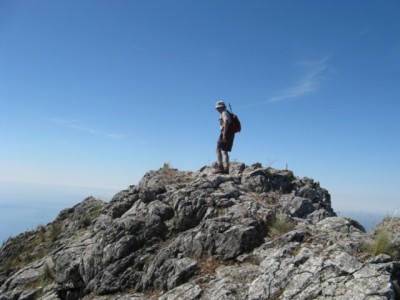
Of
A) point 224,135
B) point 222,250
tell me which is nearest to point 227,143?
point 224,135

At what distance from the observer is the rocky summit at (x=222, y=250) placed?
962 cm

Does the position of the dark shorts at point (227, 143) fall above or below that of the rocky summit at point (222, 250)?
above

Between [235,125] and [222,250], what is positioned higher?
[235,125]

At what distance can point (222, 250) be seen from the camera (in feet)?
40.3

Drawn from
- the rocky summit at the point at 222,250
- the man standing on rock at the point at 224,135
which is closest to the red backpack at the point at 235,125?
the man standing on rock at the point at 224,135

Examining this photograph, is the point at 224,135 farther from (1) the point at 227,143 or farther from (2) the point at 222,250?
(2) the point at 222,250

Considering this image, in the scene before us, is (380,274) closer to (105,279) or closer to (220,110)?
(105,279)

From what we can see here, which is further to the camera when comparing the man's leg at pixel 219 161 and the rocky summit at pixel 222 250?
the man's leg at pixel 219 161

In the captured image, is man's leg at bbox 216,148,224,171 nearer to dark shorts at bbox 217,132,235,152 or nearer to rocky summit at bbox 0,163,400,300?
dark shorts at bbox 217,132,235,152

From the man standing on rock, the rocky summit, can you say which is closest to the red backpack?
the man standing on rock

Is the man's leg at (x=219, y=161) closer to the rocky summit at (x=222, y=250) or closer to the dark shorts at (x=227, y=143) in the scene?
the dark shorts at (x=227, y=143)

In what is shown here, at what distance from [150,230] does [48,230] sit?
13.9 metres

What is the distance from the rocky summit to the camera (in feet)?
31.6

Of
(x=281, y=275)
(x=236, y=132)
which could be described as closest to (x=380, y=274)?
(x=281, y=275)
